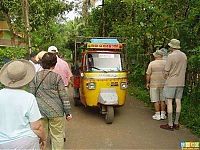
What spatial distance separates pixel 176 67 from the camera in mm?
9047

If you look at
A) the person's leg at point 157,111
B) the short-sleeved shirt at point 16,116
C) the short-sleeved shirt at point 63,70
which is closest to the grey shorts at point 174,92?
the person's leg at point 157,111

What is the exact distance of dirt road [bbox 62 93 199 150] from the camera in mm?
7891

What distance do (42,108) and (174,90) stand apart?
159 inches

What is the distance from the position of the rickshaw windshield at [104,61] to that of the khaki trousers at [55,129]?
417 centimetres

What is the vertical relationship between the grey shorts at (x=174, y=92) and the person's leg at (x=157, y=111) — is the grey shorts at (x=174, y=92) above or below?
above

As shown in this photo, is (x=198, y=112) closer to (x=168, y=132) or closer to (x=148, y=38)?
(x=168, y=132)

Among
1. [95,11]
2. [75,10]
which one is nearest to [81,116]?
[95,11]

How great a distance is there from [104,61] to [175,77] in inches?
90.1

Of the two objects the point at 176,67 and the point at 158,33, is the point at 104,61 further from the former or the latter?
the point at 158,33

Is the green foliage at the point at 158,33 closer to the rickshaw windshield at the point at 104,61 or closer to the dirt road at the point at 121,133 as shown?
the dirt road at the point at 121,133

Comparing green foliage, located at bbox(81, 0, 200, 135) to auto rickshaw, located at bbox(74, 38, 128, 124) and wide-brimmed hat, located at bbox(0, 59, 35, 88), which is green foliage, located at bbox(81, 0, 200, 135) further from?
wide-brimmed hat, located at bbox(0, 59, 35, 88)

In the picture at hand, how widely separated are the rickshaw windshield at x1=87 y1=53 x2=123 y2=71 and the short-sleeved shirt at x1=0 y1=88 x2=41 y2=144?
652 centimetres

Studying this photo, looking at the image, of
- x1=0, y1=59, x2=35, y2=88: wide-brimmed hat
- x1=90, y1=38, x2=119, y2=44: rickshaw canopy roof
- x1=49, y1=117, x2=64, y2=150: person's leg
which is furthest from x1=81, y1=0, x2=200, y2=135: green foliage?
x1=0, y1=59, x2=35, y2=88: wide-brimmed hat

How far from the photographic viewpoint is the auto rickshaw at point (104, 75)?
9.91 meters
